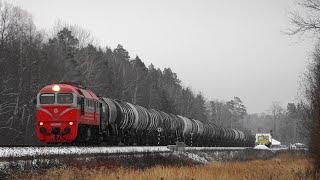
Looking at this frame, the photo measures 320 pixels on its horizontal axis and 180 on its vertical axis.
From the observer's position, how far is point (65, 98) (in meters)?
27.4

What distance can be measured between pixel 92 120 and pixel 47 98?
10.2 feet

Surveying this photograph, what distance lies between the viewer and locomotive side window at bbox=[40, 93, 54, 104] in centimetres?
2758

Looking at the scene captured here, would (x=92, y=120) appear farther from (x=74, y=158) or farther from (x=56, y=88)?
(x=74, y=158)

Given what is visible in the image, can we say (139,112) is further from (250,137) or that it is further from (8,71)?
(250,137)

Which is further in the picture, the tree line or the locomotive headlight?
the tree line

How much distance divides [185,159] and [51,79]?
1182 inches

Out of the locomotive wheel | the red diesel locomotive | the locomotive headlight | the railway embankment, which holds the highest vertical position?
the locomotive headlight

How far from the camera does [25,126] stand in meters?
54.8

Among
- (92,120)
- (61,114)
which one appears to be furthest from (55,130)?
(92,120)

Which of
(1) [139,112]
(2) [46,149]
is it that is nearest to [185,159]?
(1) [139,112]

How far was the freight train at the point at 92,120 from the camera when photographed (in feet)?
88.1

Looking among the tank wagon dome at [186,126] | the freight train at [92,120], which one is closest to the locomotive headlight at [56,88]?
the freight train at [92,120]

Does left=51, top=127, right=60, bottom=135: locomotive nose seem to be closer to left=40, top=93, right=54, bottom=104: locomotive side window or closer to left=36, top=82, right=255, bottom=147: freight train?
left=36, top=82, right=255, bottom=147: freight train

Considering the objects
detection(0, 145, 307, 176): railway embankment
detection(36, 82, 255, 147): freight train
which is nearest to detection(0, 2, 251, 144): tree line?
detection(36, 82, 255, 147): freight train
